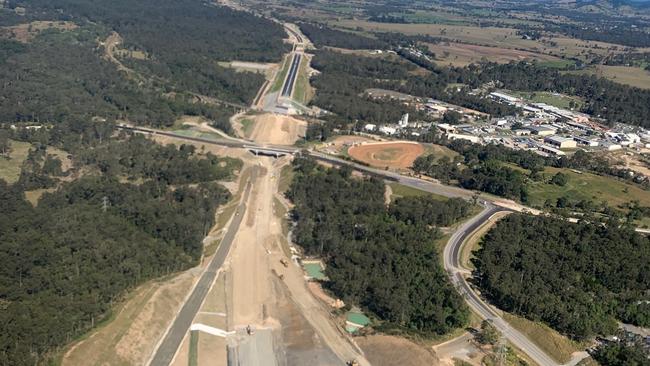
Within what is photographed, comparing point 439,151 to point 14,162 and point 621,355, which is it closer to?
point 621,355

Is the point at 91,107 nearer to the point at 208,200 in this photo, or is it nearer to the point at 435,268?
the point at 208,200

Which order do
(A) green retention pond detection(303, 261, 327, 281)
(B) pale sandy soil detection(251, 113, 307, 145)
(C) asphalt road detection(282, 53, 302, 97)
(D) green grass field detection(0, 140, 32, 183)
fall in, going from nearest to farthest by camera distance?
(A) green retention pond detection(303, 261, 327, 281)
(D) green grass field detection(0, 140, 32, 183)
(B) pale sandy soil detection(251, 113, 307, 145)
(C) asphalt road detection(282, 53, 302, 97)

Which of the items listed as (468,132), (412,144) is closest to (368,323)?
(412,144)

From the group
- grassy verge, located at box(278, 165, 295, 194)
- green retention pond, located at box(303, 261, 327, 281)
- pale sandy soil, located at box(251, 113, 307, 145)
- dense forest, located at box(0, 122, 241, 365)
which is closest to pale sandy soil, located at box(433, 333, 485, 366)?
green retention pond, located at box(303, 261, 327, 281)

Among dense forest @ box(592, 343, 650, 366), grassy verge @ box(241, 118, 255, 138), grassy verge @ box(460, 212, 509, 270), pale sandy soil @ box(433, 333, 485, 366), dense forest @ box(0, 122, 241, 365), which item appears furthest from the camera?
grassy verge @ box(241, 118, 255, 138)

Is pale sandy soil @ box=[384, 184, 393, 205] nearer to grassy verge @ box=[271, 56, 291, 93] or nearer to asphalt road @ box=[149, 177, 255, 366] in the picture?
asphalt road @ box=[149, 177, 255, 366]
